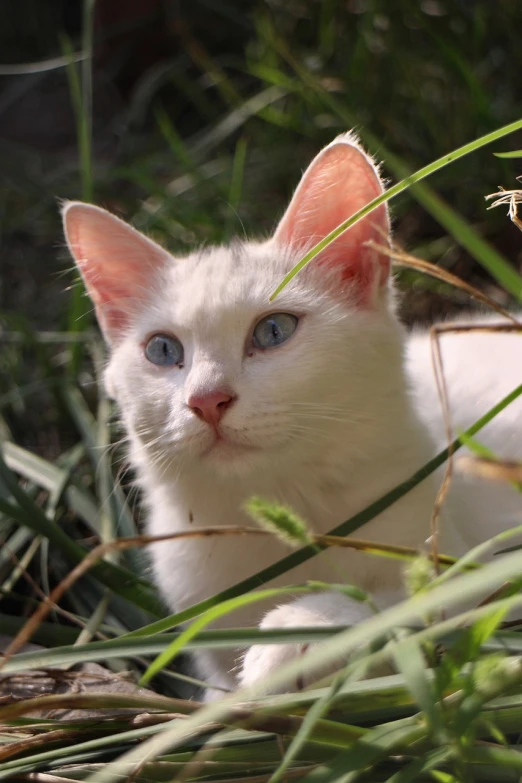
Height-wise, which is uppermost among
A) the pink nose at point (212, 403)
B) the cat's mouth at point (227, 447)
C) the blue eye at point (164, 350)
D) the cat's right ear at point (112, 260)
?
the cat's right ear at point (112, 260)

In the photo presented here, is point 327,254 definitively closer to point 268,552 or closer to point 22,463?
point 268,552

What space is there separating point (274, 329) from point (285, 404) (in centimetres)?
16

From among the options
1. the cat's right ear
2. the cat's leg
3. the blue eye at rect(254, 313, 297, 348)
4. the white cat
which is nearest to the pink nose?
the white cat

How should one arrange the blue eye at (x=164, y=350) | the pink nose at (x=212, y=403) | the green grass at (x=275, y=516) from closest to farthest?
the green grass at (x=275, y=516) → the pink nose at (x=212, y=403) → the blue eye at (x=164, y=350)

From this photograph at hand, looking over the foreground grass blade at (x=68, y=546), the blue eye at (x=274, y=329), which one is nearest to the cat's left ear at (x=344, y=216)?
the blue eye at (x=274, y=329)

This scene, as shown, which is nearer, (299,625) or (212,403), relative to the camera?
(299,625)

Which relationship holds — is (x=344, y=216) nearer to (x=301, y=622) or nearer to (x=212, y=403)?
(x=212, y=403)

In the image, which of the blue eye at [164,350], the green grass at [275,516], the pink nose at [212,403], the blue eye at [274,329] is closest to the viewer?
the green grass at [275,516]

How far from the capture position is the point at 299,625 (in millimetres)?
1067

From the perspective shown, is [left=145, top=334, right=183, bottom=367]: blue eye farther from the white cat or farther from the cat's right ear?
the cat's right ear

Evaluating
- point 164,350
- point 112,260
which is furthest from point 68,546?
point 112,260

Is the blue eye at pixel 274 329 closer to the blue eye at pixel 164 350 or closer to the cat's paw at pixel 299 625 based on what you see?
the blue eye at pixel 164 350

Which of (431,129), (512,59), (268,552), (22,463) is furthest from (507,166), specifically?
(22,463)

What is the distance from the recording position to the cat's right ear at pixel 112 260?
160 centimetres
